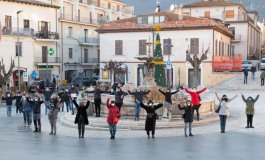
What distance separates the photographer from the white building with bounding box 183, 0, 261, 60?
53362mm

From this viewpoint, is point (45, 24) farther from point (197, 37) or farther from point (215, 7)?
point (215, 7)

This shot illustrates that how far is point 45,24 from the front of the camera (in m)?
48.8

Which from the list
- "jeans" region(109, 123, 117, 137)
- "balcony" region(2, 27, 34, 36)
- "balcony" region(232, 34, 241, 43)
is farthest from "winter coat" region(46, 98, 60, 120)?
"balcony" region(232, 34, 241, 43)

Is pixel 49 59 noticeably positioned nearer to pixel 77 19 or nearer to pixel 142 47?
pixel 77 19

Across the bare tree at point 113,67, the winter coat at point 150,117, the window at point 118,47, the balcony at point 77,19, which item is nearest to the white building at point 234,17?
the balcony at point 77,19

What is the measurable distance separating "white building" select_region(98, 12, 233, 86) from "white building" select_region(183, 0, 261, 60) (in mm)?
9276

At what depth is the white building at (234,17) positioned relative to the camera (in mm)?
53362

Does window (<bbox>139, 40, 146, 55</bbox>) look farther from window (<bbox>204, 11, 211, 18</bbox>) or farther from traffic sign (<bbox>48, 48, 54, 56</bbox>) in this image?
window (<bbox>204, 11, 211, 18</bbox>)

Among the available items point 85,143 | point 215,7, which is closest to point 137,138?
point 85,143

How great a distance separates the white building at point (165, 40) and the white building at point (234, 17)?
365 inches

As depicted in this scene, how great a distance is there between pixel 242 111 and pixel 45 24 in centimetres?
Result: 3304

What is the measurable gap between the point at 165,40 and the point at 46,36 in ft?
48.7

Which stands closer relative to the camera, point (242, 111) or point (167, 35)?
point (242, 111)

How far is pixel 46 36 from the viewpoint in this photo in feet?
158
